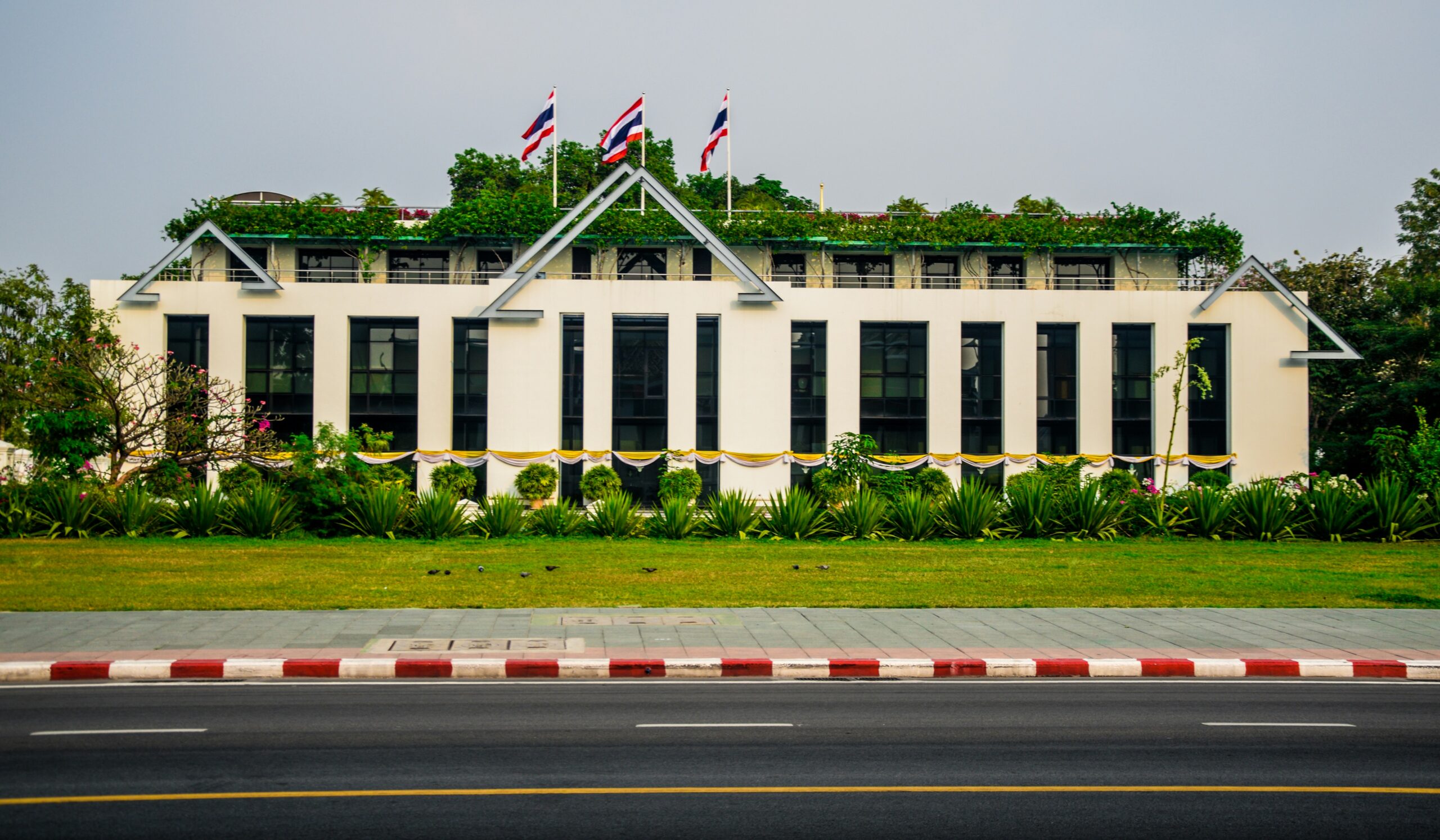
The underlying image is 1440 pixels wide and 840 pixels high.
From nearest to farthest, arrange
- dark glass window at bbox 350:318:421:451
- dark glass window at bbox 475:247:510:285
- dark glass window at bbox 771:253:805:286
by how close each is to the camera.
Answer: dark glass window at bbox 350:318:421:451 → dark glass window at bbox 475:247:510:285 → dark glass window at bbox 771:253:805:286

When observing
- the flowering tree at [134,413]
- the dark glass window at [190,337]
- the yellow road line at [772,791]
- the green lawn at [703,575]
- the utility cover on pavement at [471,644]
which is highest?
the dark glass window at [190,337]

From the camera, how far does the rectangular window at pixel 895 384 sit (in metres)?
48.9

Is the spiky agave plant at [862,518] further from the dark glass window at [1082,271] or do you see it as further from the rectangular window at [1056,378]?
the dark glass window at [1082,271]

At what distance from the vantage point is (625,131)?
4612 centimetres

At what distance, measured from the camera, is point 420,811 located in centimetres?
694

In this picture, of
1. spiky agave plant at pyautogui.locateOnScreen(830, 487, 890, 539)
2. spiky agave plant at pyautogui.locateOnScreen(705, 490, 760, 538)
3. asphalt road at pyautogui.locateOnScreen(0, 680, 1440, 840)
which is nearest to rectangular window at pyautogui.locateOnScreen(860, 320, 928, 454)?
spiky agave plant at pyautogui.locateOnScreen(830, 487, 890, 539)

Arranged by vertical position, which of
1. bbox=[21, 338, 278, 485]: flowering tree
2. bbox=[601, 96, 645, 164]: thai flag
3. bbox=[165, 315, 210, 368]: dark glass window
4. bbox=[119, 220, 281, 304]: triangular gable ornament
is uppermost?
bbox=[601, 96, 645, 164]: thai flag

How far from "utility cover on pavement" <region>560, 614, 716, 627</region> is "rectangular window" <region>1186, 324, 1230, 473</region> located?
3946 centimetres

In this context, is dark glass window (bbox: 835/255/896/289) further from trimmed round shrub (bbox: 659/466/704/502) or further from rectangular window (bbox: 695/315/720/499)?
trimmed round shrub (bbox: 659/466/704/502)

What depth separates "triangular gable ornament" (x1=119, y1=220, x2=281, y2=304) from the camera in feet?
150

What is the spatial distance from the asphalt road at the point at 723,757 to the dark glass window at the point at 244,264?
144ft

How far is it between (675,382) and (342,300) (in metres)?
14.4

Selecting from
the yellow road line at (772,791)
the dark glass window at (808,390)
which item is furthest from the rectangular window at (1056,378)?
the yellow road line at (772,791)

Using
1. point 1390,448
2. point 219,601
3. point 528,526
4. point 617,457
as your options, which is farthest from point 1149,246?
point 219,601
